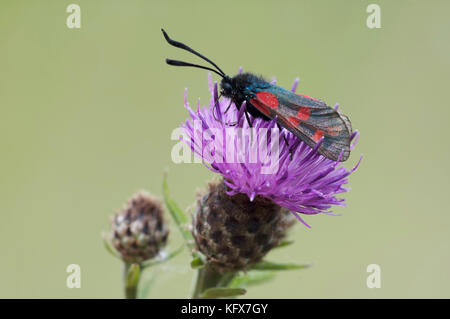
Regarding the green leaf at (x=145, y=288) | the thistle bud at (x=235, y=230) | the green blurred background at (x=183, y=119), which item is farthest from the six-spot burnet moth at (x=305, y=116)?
the green blurred background at (x=183, y=119)

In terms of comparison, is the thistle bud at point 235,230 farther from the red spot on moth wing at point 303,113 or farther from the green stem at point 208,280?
the red spot on moth wing at point 303,113

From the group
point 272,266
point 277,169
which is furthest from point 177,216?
point 277,169

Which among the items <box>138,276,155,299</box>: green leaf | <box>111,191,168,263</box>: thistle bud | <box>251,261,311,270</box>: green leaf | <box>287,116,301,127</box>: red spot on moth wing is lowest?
<box>138,276,155,299</box>: green leaf

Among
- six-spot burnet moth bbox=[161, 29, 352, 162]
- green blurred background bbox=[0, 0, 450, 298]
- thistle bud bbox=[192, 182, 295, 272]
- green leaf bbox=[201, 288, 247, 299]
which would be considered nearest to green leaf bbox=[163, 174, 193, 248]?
thistle bud bbox=[192, 182, 295, 272]

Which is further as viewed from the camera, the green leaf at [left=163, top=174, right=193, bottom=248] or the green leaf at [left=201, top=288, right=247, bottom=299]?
the green leaf at [left=163, top=174, right=193, bottom=248]

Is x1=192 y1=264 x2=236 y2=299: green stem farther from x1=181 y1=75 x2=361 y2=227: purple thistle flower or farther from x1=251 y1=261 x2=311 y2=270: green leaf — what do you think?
x1=181 y1=75 x2=361 y2=227: purple thistle flower

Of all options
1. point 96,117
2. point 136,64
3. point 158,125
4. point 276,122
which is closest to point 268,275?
point 276,122
